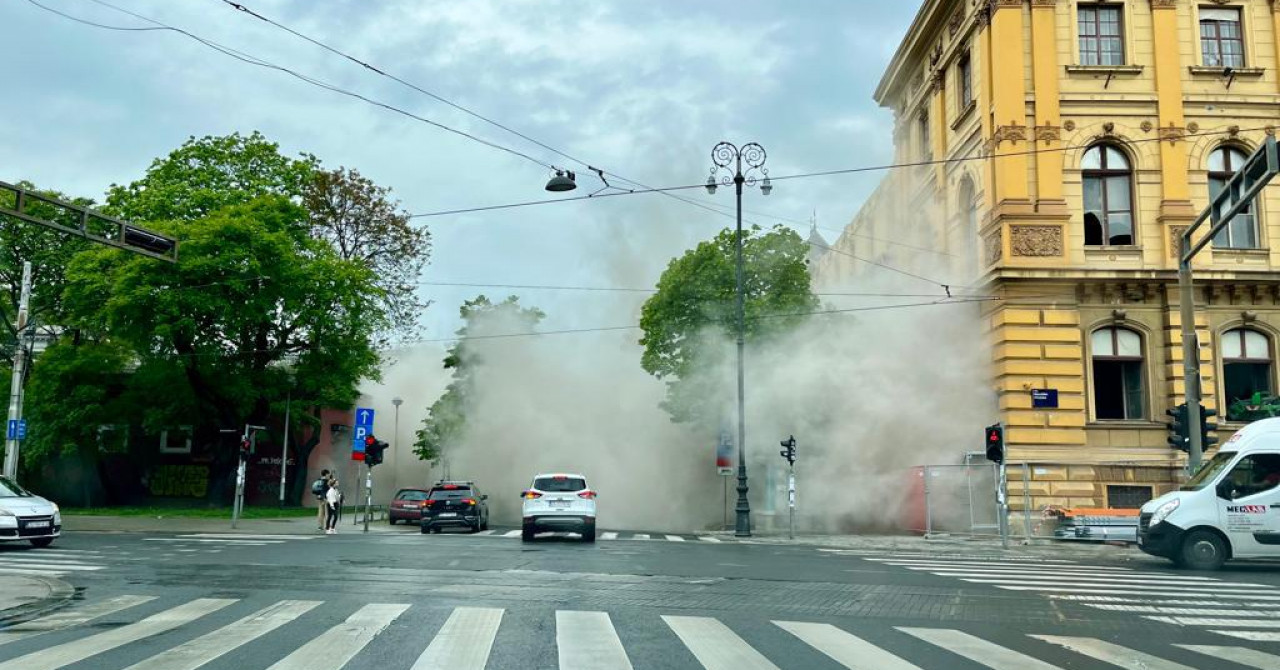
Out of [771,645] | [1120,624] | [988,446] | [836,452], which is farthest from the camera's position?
[836,452]

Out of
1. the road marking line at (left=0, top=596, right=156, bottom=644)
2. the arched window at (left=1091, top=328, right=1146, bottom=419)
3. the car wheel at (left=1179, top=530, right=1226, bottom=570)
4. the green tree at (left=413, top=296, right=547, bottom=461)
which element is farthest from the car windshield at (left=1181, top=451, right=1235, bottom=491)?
the green tree at (left=413, top=296, right=547, bottom=461)

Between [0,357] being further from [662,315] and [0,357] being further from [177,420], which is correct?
[662,315]

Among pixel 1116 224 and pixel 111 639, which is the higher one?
pixel 1116 224

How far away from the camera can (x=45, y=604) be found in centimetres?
1062

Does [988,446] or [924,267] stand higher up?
[924,267]

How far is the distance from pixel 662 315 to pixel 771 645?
2794 cm

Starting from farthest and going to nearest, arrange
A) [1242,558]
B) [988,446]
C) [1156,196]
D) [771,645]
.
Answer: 1. [1156,196]
2. [988,446]
3. [1242,558]
4. [771,645]

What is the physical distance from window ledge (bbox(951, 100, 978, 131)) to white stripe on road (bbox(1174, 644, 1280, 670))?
2273cm

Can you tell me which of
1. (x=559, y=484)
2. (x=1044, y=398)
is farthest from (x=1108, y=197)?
Result: (x=559, y=484)

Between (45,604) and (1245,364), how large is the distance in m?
28.6

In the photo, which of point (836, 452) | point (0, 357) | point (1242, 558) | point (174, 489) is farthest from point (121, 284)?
point (1242, 558)

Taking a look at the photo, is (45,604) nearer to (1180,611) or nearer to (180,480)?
(1180,611)

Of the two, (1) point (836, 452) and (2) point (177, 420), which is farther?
(2) point (177, 420)

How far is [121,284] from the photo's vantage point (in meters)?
30.9
